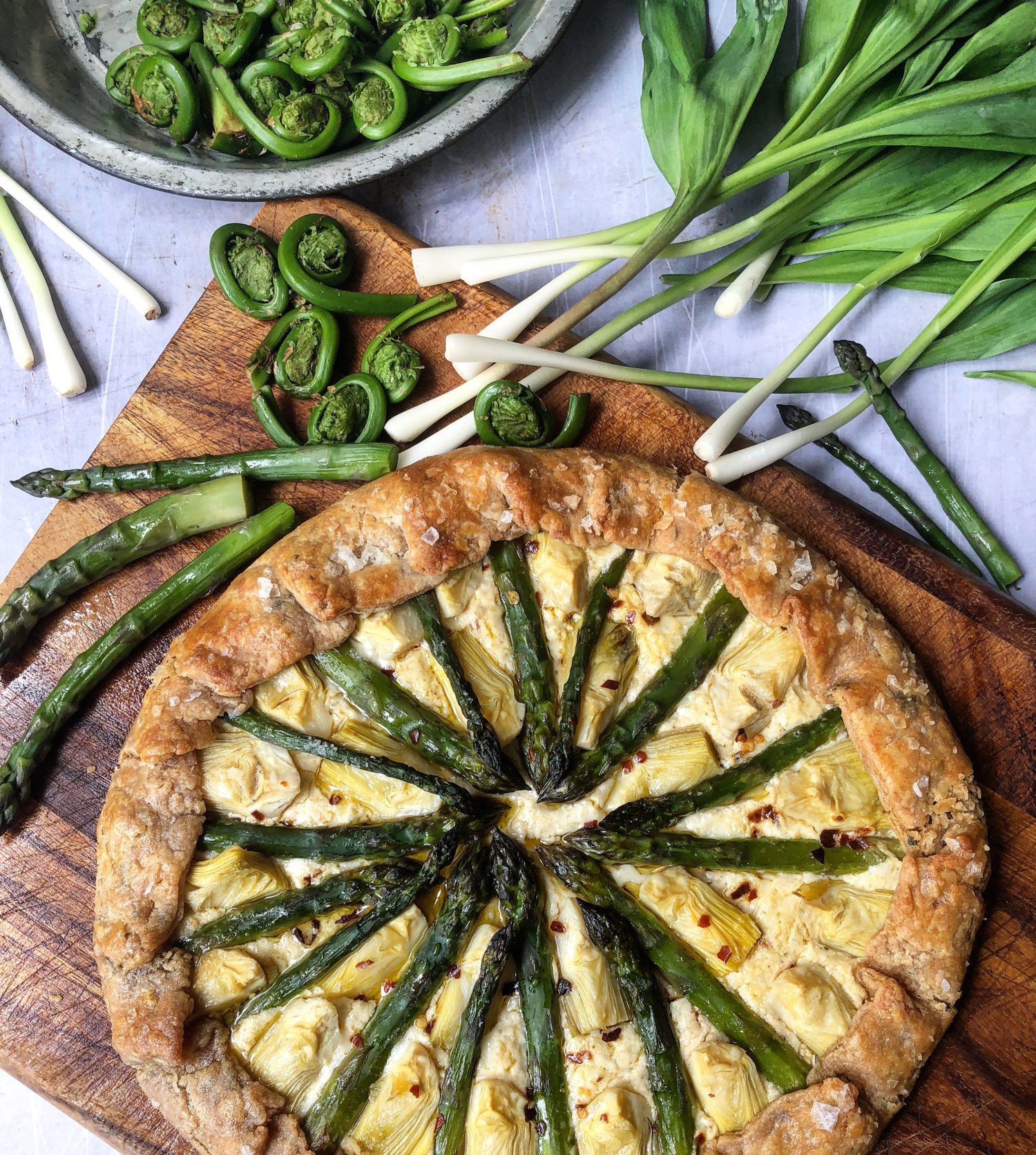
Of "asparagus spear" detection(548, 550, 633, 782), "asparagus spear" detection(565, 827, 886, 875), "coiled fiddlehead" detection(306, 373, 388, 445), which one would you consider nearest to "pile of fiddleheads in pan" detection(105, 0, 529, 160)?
"coiled fiddlehead" detection(306, 373, 388, 445)

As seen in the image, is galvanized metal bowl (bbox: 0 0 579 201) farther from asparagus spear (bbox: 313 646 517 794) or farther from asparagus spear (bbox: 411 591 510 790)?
asparagus spear (bbox: 313 646 517 794)

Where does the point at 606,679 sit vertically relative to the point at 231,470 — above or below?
below

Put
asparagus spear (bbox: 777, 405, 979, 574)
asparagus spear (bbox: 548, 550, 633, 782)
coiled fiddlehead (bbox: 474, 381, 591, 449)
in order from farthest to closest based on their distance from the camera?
asparagus spear (bbox: 777, 405, 979, 574) < coiled fiddlehead (bbox: 474, 381, 591, 449) < asparagus spear (bbox: 548, 550, 633, 782)

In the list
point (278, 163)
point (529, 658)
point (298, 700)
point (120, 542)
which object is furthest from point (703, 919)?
point (278, 163)

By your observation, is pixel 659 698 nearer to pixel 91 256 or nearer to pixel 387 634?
pixel 387 634

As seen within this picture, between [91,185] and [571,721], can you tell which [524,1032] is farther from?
[91,185]

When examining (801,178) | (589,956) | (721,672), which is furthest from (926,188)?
(589,956)

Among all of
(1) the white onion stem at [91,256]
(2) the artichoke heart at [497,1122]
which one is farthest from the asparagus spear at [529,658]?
(1) the white onion stem at [91,256]
